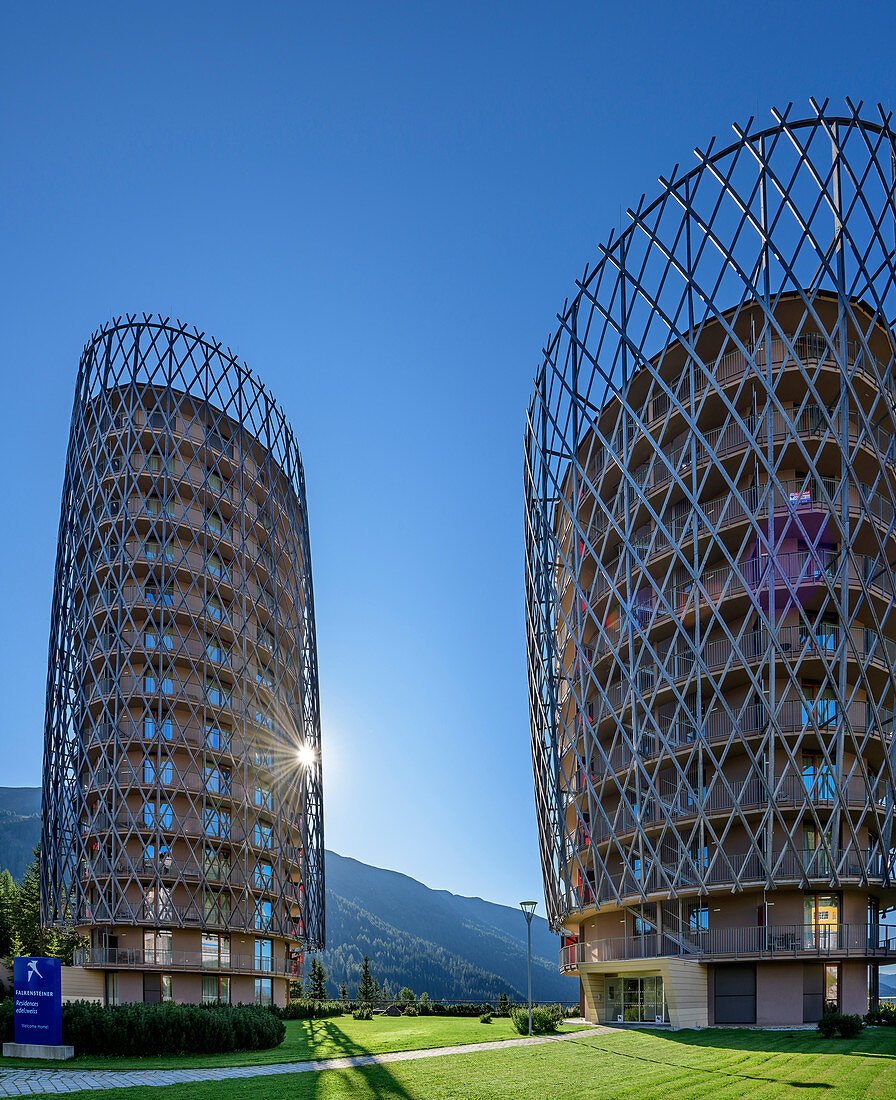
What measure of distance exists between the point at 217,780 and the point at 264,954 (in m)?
11.3

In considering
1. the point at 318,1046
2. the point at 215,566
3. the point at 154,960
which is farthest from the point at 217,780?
the point at 318,1046

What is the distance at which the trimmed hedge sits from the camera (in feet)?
79.0

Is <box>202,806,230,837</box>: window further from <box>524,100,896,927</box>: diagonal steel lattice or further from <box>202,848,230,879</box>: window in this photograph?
<box>524,100,896,927</box>: diagonal steel lattice

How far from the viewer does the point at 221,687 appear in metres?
56.3

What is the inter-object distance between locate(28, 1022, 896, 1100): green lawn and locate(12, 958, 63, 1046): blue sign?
7.04 metres

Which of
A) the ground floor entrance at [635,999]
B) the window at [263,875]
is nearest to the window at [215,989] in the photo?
the window at [263,875]

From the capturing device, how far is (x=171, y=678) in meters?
53.7

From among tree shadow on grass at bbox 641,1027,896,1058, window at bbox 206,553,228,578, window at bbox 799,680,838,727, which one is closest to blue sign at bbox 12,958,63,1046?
tree shadow on grass at bbox 641,1027,896,1058

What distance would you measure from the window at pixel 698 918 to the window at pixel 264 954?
2785cm

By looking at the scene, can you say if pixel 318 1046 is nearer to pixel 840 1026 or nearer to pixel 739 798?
pixel 840 1026

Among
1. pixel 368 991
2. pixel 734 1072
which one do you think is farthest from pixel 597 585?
pixel 368 991

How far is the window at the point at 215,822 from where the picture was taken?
52781mm

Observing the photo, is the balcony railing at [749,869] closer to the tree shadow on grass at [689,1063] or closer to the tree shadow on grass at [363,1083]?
the tree shadow on grass at [689,1063]

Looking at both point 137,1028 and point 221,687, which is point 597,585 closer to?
point 221,687
